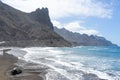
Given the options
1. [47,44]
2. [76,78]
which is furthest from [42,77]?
[47,44]

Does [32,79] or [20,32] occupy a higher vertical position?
[20,32]

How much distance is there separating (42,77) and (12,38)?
526 feet

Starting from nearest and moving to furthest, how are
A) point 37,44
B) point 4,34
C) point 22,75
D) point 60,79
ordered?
point 60,79
point 22,75
point 37,44
point 4,34

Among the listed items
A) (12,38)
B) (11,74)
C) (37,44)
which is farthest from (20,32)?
(11,74)

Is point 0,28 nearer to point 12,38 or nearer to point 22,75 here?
point 12,38

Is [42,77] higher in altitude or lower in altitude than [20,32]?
lower

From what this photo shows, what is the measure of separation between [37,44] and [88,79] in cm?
14341

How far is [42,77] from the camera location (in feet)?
89.0

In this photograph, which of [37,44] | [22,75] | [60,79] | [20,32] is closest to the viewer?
[60,79]

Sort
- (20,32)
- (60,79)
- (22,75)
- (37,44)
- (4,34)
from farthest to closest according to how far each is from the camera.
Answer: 1. (20,32)
2. (4,34)
3. (37,44)
4. (22,75)
5. (60,79)

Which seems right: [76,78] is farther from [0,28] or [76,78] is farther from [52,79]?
[0,28]

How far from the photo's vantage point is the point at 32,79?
2589 centimetres

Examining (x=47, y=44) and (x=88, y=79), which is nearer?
(x=88, y=79)

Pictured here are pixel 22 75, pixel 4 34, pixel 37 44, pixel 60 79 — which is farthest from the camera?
pixel 4 34
